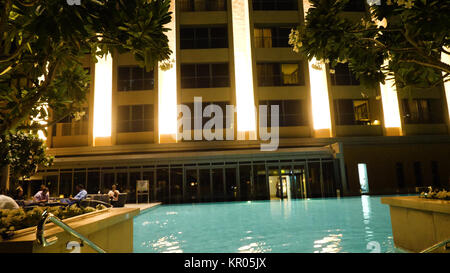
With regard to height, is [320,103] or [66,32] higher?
[320,103]

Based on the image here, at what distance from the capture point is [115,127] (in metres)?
20.6

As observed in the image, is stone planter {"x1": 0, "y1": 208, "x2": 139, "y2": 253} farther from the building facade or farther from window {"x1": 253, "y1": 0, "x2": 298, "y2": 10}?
window {"x1": 253, "y1": 0, "x2": 298, "y2": 10}

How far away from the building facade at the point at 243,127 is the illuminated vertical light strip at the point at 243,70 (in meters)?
0.08

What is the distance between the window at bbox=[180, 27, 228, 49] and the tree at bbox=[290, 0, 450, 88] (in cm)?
1768

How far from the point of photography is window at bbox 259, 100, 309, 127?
68.9 feet

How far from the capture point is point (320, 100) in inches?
843

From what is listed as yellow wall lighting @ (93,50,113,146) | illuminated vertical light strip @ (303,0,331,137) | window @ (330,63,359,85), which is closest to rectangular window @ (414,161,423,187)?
illuminated vertical light strip @ (303,0,331,137)

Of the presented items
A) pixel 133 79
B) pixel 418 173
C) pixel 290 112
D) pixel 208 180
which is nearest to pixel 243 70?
pixel 290 112

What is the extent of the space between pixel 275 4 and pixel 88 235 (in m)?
23.1

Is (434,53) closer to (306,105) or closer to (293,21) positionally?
(306,105)

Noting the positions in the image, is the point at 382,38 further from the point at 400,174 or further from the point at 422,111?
the point at 422,111

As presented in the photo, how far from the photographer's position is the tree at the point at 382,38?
3.60m

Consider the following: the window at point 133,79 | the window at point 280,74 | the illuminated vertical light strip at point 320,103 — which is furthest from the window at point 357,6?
the window at point 133,79

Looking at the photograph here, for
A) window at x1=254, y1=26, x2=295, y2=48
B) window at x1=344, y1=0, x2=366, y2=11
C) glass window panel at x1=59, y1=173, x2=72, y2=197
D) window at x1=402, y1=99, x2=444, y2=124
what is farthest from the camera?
window at x1=344, y1=0, x2=366, y2=11
